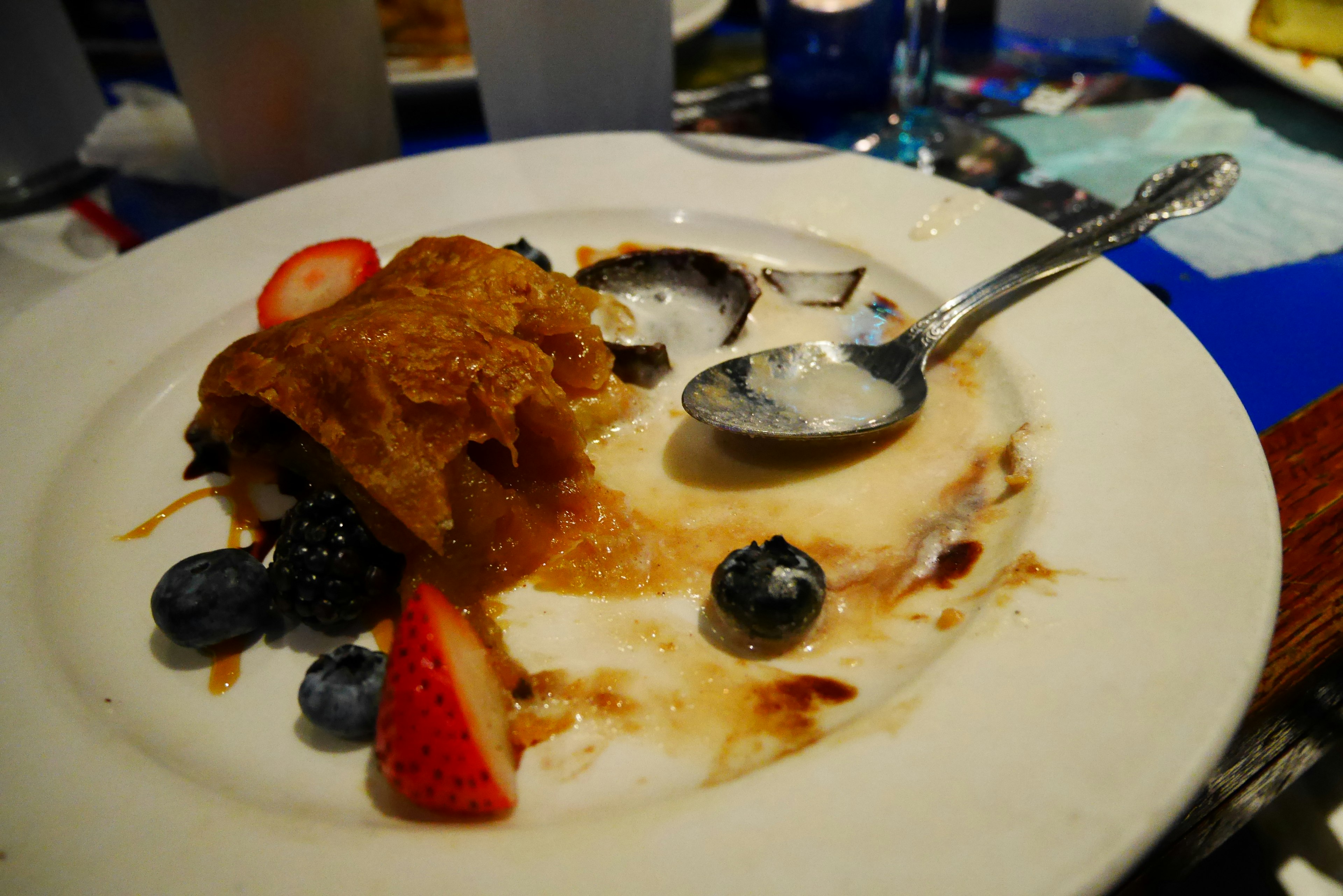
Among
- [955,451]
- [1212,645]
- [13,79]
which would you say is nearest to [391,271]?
[955,451]

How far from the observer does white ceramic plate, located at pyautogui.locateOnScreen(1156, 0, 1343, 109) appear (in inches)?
105

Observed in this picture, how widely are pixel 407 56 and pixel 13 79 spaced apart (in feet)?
5.06

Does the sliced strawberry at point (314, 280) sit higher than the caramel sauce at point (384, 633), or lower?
higher

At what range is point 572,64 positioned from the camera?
2807mm

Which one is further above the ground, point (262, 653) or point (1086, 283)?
point (1086, 283)

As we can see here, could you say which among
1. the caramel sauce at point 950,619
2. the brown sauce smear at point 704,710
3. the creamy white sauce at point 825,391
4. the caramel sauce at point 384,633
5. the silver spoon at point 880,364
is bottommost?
the caramel sauce at point 384,633

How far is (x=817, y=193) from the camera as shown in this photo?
93.2 inches

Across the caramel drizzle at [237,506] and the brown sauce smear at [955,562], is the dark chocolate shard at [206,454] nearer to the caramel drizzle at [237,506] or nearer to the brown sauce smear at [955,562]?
the caramel drizzle at [237,506]

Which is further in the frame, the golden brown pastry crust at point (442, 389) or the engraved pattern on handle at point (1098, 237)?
the engraved pattern on handle at point (1098, 237)

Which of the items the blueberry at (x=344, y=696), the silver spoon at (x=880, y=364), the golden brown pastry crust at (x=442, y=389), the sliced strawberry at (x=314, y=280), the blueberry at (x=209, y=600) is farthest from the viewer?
the sliced strawberry at (x=314, y=280)

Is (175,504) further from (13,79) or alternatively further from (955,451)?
(13,79)

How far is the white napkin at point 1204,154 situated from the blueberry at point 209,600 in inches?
96.1

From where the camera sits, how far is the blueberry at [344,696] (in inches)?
49.8

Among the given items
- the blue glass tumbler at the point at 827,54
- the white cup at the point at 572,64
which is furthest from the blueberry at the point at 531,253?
the blue glass tumbler at the point at 827,54
